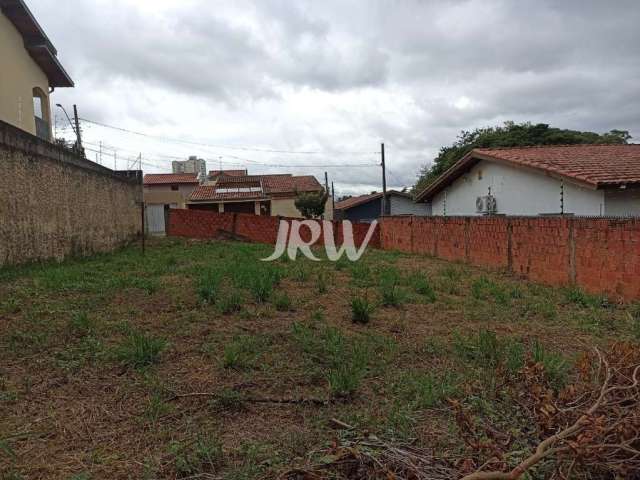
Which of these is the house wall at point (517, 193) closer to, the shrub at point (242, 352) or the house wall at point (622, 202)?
the house wall at point (622, 202)

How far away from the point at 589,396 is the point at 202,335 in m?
3.25

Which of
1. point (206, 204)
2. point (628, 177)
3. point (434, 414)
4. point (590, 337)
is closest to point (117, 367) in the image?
point (434, 414)

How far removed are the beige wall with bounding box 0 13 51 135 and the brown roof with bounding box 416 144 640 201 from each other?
42.0ft

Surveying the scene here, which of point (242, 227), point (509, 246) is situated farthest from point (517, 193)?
point (242, 227)

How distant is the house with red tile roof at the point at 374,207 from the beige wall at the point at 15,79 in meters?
23.2

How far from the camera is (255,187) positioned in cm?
3366

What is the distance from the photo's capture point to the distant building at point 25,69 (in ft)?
36.5

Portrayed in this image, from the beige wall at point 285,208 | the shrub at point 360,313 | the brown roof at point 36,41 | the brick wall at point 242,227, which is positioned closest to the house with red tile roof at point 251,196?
the beige wall at point 285,208

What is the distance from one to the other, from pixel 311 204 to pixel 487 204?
1642 cm

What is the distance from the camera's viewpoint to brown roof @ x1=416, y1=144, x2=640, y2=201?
31.8 feet

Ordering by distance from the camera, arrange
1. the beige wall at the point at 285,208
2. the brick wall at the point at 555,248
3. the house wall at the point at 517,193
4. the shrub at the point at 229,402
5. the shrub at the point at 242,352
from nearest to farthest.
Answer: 1. the shrub at the point at 229,402
2. the shrub at the point at 242,352
3. the brick wall at the point at 555,248
4. the house wall at the point at 517,193
5. the beige wall at the point at 285,208

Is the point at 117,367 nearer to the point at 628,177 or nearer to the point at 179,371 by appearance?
the point at 179,371

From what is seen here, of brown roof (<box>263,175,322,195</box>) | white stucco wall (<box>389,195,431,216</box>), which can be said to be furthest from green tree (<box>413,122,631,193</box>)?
brown roof (<box>263,175,322,195</box>)

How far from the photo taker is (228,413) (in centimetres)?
298
